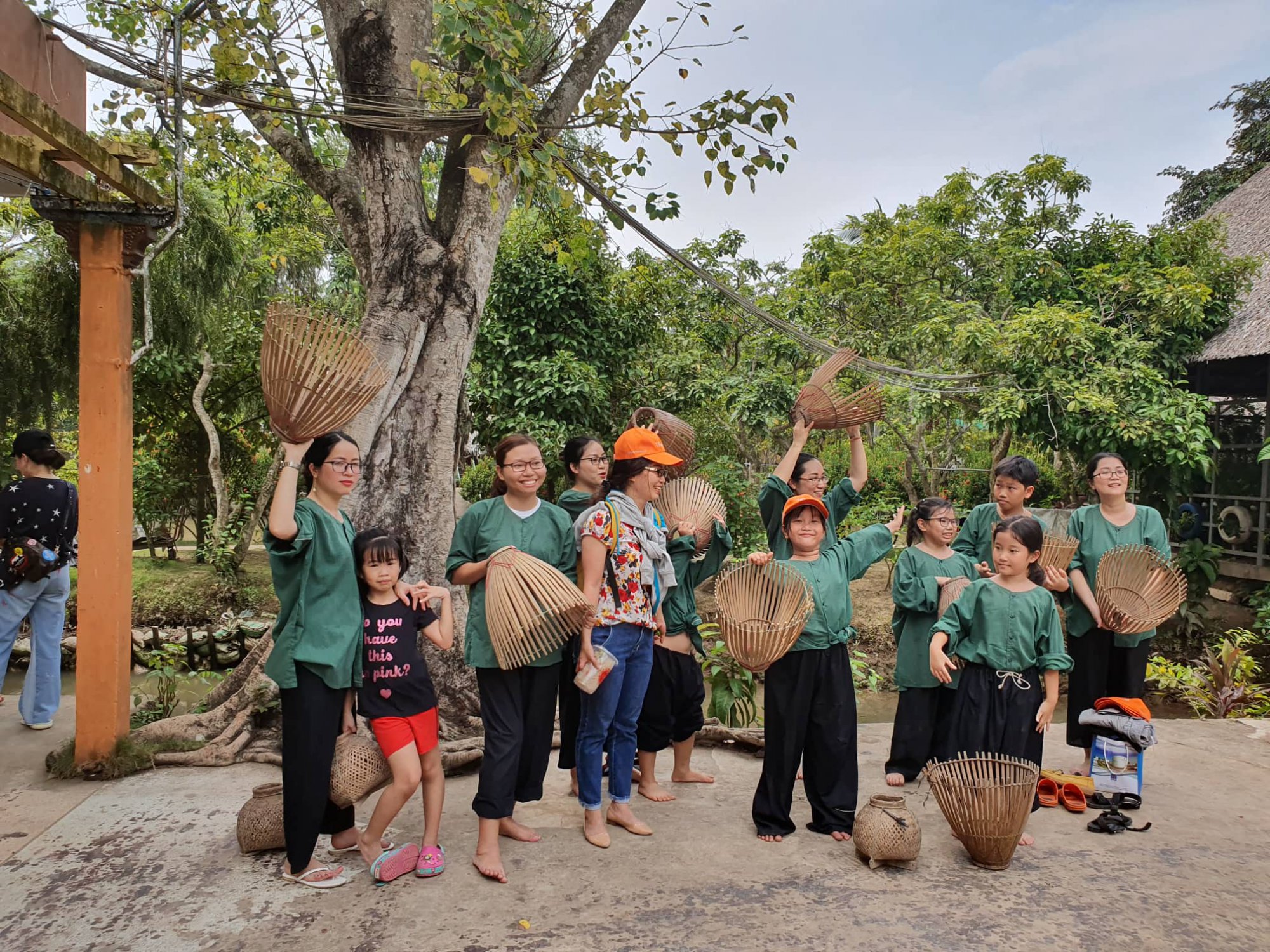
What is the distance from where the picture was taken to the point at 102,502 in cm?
379

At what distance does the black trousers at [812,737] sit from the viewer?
3287mm

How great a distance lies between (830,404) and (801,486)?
1.29 feet

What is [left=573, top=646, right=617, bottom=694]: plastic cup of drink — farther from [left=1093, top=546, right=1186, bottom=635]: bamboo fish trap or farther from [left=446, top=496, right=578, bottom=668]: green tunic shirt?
[left=1093, top=546, right=1186, bottom=635]: bamboo fish trap

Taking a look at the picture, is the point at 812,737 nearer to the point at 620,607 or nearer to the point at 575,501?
the point at 620,607

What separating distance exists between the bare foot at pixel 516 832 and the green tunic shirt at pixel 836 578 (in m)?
1.14

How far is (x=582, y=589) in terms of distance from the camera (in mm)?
3150

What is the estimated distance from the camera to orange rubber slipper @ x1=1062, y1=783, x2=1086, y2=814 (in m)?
3.64

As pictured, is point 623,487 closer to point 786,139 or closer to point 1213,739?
point 786,139

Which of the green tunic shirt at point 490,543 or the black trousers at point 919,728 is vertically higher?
the green tunic shirt at point 490,543

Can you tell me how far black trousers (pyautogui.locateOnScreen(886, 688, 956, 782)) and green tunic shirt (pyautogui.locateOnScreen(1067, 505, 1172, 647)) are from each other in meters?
0.71

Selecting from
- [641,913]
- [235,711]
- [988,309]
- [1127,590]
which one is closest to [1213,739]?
[1127,590]

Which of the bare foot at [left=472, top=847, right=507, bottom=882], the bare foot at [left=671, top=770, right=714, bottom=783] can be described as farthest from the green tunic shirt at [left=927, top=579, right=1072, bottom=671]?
the bare foot at [left=472, top=847, right=507, bottom=882]

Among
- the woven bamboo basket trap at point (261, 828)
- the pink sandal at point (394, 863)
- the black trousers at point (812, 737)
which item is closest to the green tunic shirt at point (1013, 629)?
the black trousers at point (812, 737)

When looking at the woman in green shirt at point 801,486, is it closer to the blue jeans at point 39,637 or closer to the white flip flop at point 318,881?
the white flip flop at point 318,881
